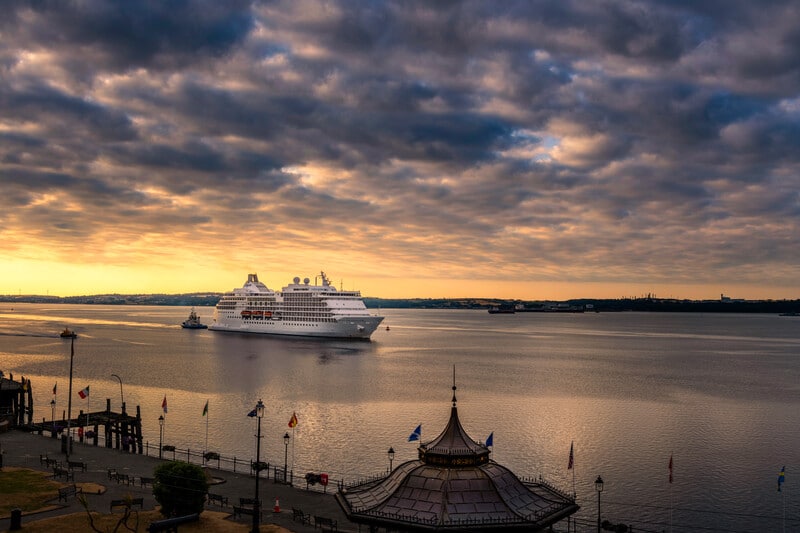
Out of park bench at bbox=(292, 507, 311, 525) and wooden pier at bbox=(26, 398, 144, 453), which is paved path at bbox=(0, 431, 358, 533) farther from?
wooden pier at bbox=(26, 398, 144, 453)

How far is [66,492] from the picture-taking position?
31969 mm

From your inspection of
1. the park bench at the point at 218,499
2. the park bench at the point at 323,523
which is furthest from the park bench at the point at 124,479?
the park bench at the point at 323,523

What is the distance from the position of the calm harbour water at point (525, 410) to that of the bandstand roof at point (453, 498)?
20309mm

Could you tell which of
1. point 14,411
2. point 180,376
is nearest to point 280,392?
point 180,376

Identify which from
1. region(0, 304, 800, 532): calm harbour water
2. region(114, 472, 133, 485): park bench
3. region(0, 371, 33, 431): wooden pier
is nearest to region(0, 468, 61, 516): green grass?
region(114, 472, 133, 485): park bench

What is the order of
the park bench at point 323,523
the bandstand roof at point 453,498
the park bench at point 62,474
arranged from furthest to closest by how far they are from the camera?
1. the park bench at point 62,474
2. the park bench at point 323,523
3. the bandstand roof at point 453,498

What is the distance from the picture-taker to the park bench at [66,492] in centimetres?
3133

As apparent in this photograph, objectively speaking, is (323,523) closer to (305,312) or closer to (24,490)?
(24,490)

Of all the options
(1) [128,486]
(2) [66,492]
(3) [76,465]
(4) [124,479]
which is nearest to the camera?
(2) [66,492]

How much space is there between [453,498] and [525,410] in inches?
2062

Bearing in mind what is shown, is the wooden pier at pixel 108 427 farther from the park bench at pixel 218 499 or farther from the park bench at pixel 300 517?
the park bench at pixel 300 517

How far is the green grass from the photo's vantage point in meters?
30.4

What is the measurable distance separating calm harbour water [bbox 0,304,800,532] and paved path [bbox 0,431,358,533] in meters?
7.90

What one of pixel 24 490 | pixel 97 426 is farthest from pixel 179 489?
pixel 97 426
